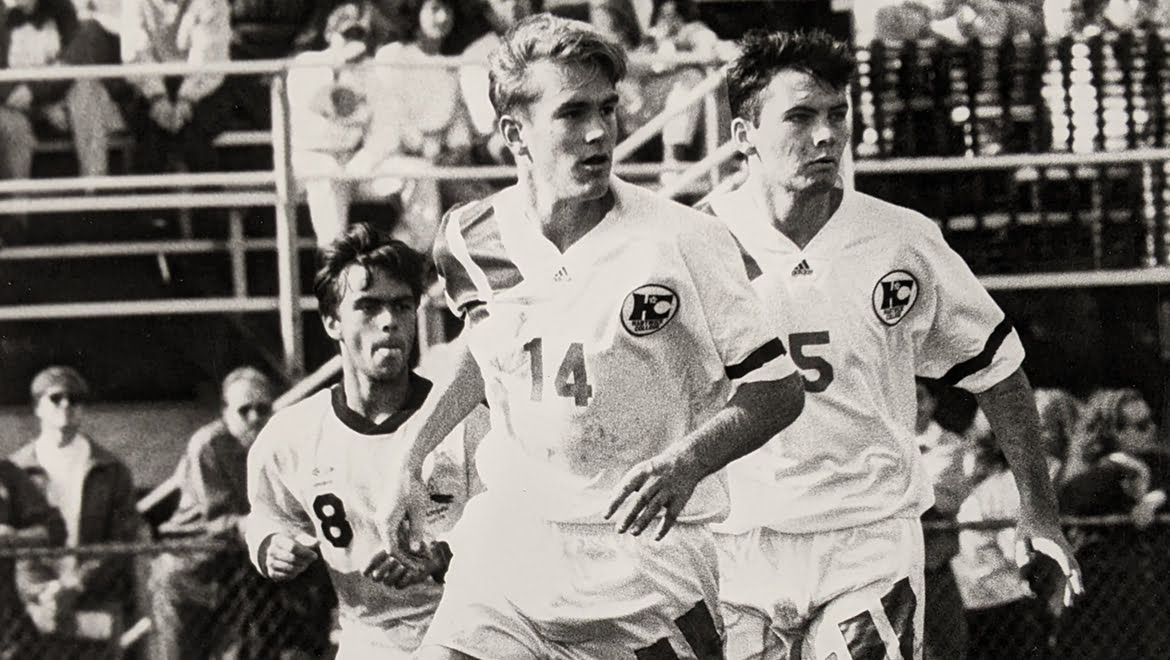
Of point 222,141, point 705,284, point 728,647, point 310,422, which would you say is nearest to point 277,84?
point 222,141

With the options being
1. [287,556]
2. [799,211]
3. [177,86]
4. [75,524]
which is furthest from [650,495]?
[177,86]

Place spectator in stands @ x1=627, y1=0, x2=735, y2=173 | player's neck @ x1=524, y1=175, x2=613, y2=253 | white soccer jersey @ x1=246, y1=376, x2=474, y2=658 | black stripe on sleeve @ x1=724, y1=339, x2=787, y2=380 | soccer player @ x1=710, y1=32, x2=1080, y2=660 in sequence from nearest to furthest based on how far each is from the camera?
black stripe on sleeve @ x1=724, y1=339, x2=787, y2=380 < player's neck @ x1=524, y1=175, x2=613, y2=253 < soccer player @ x1=710, y1=32, x2=1080, y2=660 < white soccer jersey @ x1=246, y1=376, x2=474, y2=658 < spectator in stands @ x1=627, y1=0, x2=735, y2=173

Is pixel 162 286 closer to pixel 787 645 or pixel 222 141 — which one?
pixel 222 141

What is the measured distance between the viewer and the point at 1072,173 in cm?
973

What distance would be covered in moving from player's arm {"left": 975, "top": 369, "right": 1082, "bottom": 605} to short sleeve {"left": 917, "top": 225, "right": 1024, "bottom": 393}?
4 centimetres

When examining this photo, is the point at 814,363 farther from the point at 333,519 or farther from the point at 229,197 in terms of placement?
the point at 229,197

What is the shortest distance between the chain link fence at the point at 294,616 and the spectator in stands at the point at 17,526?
0.09 ft

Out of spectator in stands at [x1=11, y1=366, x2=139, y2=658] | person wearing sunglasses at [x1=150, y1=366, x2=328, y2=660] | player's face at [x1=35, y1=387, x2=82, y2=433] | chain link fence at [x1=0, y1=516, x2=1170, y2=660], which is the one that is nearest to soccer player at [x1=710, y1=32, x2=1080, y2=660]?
chain link fence at [x1=0, y1=516, x2=1170, y2=660]

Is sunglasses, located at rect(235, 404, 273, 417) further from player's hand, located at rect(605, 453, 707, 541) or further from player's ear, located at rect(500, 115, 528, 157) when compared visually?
player's hand, located at rect(605, 453, 707, 541)

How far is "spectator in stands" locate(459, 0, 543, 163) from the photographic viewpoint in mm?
8922

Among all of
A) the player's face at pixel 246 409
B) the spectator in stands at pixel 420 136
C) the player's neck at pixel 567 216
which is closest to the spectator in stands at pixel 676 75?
the spectator in stands at pixel 420 136

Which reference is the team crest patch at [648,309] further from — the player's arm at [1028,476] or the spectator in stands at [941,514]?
the spectator in stands at [941,514]

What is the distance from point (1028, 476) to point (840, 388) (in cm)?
52

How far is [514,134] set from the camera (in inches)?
180
